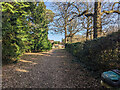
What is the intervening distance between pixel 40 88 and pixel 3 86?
1369 mm

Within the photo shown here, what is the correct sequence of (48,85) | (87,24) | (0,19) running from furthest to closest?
1. (87,24)
2. (0,19)
3. (48,85)

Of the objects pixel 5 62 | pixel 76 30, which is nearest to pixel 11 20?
pixel 5 62

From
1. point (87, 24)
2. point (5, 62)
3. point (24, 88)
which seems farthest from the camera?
point (87, 24)

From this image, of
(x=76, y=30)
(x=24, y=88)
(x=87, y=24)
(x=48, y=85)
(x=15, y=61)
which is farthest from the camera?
(x=76, y=30)

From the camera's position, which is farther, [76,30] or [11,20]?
[76,30]

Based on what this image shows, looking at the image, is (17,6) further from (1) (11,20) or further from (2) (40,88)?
(2) (40,88)

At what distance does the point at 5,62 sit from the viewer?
15.8 feet

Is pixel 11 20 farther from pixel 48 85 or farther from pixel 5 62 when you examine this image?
pixel 48 85


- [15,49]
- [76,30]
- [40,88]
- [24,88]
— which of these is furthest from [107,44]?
[76,30]

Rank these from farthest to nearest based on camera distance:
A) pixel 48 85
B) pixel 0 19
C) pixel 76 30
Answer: pixel 76 30 → pixel 0 19 → pixel 48 85

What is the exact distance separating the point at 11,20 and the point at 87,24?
11.8 metres

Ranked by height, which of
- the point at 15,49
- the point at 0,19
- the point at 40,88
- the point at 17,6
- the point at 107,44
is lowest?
the point at 40,88

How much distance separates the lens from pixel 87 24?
521 inches

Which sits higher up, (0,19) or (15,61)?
(0,19)
